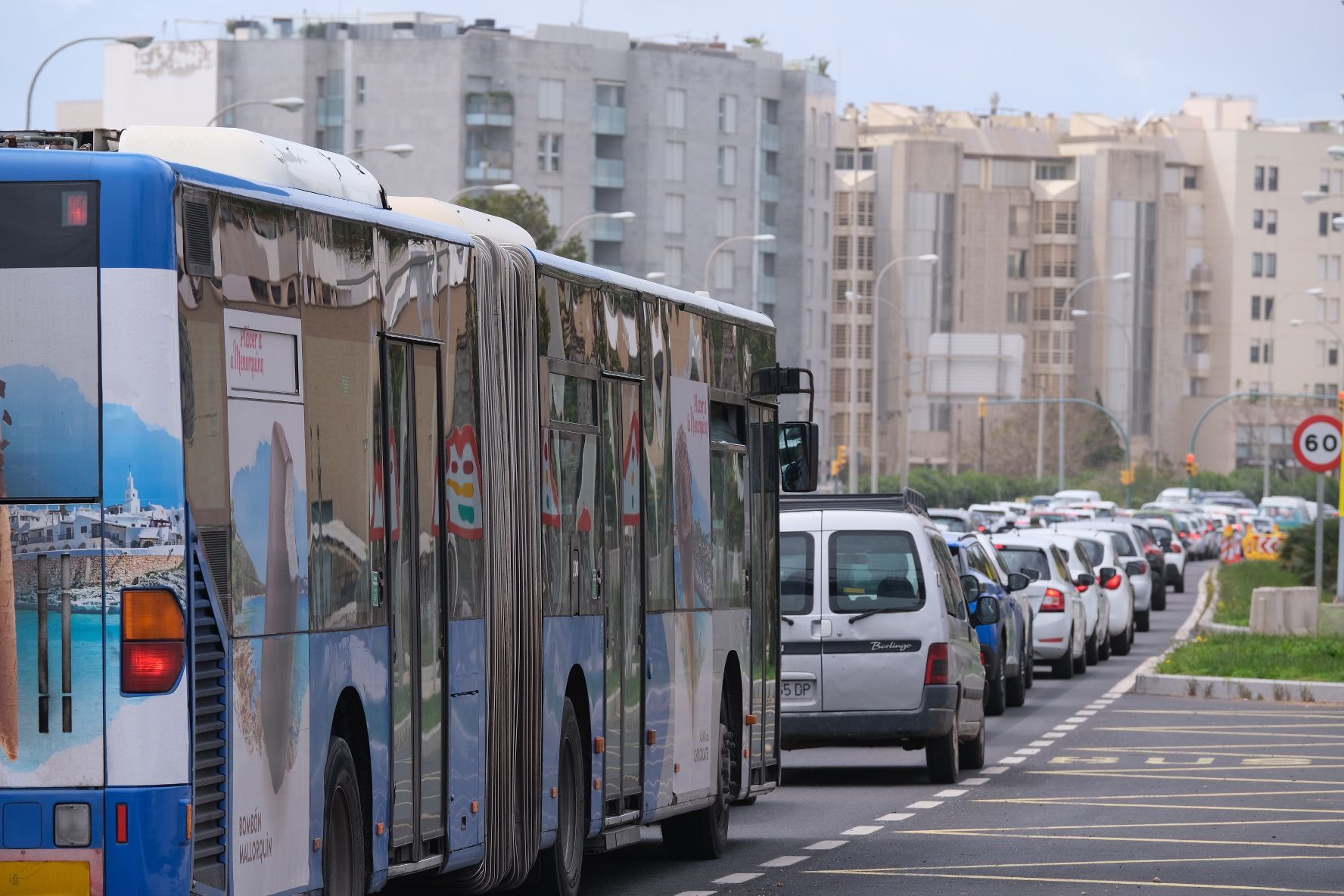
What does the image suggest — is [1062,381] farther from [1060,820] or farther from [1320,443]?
[1060,820]

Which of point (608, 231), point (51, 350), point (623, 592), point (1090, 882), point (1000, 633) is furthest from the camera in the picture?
point (608, 231)

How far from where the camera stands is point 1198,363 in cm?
17775

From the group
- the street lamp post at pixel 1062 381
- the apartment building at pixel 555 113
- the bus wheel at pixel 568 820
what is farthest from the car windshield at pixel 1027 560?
the apartment building at pixel 555 113

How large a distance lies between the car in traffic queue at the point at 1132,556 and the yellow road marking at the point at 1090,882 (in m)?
26.2

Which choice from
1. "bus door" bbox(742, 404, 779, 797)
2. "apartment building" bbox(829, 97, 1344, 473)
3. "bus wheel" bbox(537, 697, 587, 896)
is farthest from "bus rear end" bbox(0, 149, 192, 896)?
"apartment building" bbox(829, 97, 1344, 473)

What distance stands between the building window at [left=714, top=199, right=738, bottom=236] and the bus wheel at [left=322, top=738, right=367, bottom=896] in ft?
404

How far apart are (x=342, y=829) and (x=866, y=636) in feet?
32.5

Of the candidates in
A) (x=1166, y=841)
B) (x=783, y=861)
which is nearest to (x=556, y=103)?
(x=1166, y=841)

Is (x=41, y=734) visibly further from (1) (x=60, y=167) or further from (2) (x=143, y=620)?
(1) (x=60, y=167)

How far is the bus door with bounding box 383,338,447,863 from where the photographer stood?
949 centimetres

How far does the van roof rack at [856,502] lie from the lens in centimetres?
1964

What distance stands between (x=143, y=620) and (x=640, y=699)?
574cm

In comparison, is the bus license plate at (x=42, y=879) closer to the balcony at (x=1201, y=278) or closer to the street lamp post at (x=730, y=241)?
the street lamp post at (x=730, y=241)

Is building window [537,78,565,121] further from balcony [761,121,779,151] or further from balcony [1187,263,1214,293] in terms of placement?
balcony [1187,263,1214,293]
